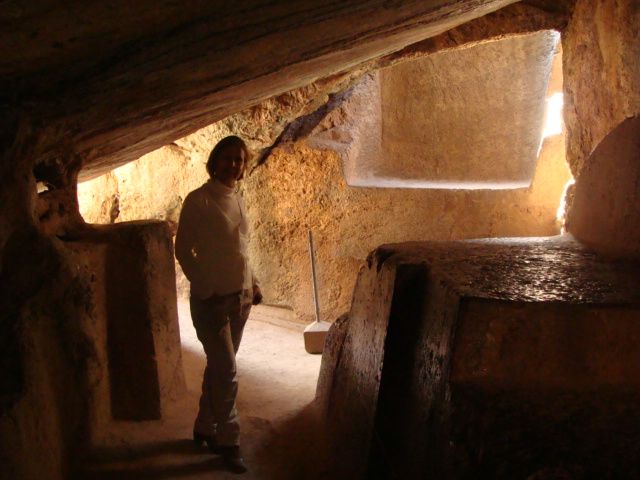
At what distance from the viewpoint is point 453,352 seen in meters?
1.69

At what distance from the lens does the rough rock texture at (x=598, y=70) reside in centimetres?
348

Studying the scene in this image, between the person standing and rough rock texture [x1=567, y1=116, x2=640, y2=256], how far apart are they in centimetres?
168

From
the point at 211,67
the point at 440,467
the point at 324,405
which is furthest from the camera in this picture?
the point at 324,405

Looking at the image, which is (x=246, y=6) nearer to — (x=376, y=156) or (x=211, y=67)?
(x=211, y=67)

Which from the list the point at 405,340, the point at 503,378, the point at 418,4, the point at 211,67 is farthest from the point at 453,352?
the point at 418,4

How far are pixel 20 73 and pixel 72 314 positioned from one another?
1034 millimetres

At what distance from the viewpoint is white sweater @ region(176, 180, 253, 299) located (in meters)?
2.48

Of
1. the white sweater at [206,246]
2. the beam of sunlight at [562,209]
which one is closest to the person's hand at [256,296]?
the white sweater at [206,246]

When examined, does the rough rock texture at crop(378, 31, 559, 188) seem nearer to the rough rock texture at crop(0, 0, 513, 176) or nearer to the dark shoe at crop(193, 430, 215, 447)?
the rough rock texture at crop(0, 0, 513, 176)

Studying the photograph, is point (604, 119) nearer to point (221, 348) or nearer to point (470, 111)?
point (221, 348)

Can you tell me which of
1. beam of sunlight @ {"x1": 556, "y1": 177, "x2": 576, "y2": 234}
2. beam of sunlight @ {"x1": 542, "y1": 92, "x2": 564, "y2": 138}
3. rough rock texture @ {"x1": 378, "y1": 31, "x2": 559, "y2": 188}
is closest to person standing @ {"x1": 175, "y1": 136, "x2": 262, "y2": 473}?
beam of sunlight @ {"x1": 556, "y1": 177, "x2": 576, "y2": 234}

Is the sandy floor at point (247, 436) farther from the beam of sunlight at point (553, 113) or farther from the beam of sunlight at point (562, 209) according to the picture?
the beam of sunlight at point (553, 113)

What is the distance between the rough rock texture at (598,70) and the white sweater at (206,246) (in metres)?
2.46

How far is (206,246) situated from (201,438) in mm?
1001
